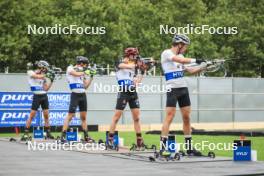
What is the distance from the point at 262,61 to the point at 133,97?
46431 millimetres

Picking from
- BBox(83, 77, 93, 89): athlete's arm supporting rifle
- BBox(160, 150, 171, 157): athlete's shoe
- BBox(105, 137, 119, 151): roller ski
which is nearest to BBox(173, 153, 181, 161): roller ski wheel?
BBox(160, 150, 171, 157): athlete's shoe

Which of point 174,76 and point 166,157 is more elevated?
point 174,76

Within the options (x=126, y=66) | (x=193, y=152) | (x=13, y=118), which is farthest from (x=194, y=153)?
(x=13, y=118)

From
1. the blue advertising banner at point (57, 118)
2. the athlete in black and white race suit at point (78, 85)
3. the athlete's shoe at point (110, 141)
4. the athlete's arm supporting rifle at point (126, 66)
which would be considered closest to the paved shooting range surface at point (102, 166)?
the athlete's shoe at point (110, 141)

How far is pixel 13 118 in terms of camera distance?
99.9 ft

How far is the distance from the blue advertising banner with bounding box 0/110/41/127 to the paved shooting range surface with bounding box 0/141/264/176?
1593cm

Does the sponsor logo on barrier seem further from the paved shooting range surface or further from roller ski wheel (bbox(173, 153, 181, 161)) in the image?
roller ski wheel (bbox(173, 153, 181, 161))

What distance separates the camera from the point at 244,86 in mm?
40625

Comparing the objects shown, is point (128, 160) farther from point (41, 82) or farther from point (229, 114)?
point (229, 114)

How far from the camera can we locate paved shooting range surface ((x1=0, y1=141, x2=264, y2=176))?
36.8 feet

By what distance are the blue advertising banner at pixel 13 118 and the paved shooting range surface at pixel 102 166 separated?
1593cm

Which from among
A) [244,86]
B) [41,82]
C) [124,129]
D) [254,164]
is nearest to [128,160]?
[254,164]

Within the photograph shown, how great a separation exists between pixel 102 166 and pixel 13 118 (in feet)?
61.7

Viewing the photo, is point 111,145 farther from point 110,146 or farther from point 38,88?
point 38,88
